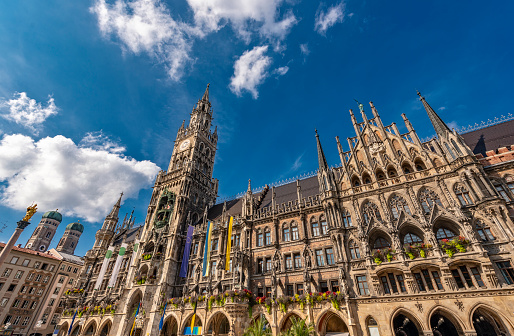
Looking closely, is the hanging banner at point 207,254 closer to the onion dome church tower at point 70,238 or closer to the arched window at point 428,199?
the arched window at point 428,199

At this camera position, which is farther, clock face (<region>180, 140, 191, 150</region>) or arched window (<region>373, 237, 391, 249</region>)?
clock face (<region>180, 140, 191, 150</region>)

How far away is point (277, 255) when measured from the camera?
1211 inches

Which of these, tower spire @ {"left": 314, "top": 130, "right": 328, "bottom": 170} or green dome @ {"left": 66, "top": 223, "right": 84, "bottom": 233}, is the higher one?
green dome @ {"left": 66, "top": 223, "right": 84, "bottom": 233}

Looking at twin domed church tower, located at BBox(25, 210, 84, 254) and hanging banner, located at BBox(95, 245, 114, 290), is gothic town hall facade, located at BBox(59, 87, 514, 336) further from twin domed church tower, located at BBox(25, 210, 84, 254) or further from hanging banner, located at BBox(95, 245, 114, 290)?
twin domed church tower, located at BBox(25, 210, 84, 254)

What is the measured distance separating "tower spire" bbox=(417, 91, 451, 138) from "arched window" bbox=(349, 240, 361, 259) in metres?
15.5

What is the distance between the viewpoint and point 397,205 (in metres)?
26.7

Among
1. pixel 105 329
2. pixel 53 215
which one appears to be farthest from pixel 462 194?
pixel 53 215

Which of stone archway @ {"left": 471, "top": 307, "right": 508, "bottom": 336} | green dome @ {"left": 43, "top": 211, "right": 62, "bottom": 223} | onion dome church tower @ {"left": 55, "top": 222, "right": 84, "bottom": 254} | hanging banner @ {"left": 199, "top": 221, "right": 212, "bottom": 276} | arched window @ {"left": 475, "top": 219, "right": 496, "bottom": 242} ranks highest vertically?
green dome @ {"left": 43, "top": 211, "right": 62, "bottom": 223}

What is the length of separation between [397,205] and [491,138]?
14.3 metres

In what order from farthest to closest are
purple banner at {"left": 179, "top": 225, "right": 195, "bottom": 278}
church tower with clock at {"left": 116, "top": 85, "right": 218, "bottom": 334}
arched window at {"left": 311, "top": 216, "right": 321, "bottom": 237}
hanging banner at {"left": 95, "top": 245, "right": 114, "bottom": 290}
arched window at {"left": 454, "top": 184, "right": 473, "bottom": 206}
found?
hanging banner at {"left": 95, "top": 245, "right": 114, "bottom": 290} → church tower with clock at {"left": 116, "top": 85, "right": 218, "bottom": 334} → purple banner at {"left": 179, "top": 225, "right": 195, "bottom": 278} → arched window at {"left": 311, "top": 216, "right": 321, "bottom": 237} → arched window at {"left": 454, "top": 184, "right": 473, "bottom": 206}

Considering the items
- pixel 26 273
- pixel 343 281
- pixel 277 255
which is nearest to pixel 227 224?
pixel 277 255

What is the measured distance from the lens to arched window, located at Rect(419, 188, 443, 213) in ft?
81.9

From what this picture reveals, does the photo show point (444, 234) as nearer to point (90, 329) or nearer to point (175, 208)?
point (175, 208)

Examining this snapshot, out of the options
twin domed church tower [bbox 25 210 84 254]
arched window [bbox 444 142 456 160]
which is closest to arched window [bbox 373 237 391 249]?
arched window [bbox 444 142 456 160]
